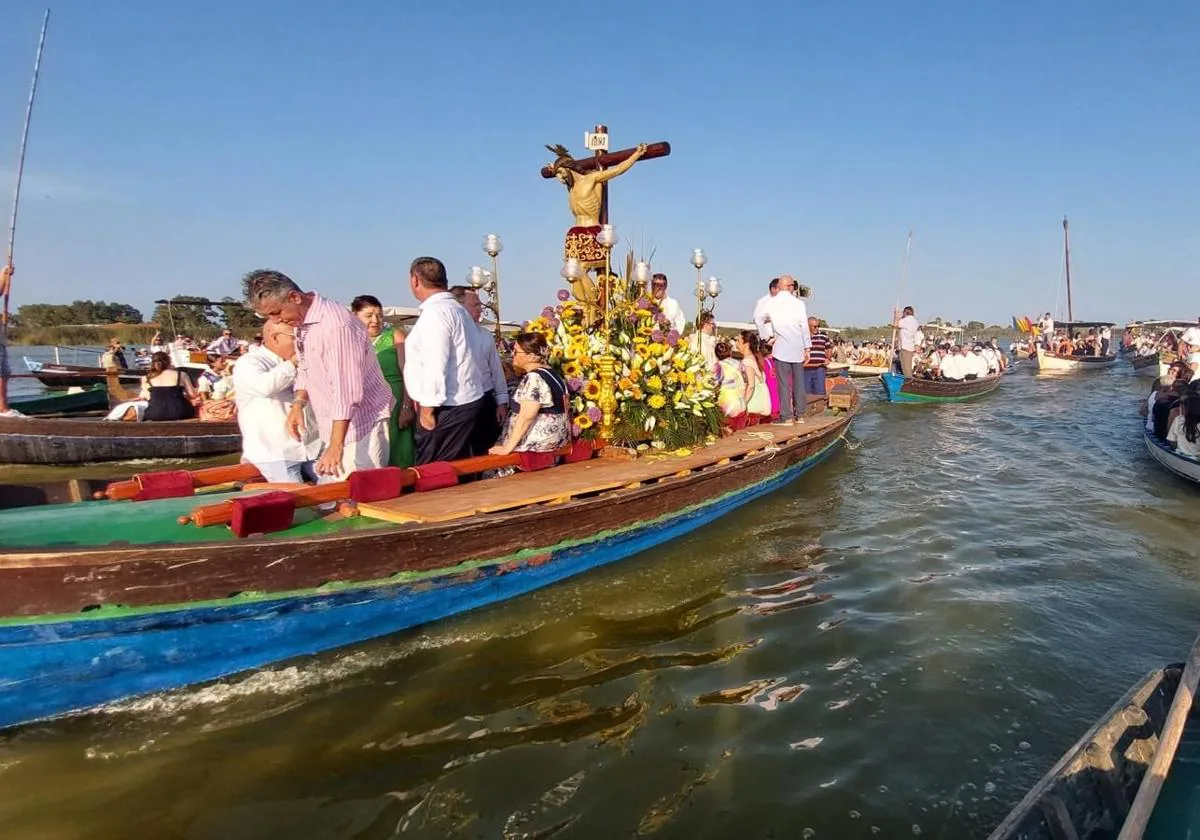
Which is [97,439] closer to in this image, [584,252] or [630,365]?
[584,252]

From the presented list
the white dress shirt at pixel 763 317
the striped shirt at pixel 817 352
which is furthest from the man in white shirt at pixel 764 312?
the striped shirt at pixel 817 352

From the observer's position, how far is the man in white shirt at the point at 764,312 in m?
9.10

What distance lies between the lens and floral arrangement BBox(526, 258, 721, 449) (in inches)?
241

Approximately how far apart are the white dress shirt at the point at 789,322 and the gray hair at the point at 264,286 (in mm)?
6693

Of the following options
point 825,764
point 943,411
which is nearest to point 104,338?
point 943,411

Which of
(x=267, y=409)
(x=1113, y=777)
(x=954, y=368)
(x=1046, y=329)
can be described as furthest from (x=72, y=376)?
(x=1046, y=329)

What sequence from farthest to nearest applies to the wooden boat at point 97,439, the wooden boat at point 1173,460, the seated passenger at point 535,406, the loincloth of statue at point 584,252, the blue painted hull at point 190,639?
the wooden boat at point 97,439
the wooden boat at point 1173,460
the loincloth of statue at point 584,252
the seated passenger at point 535,406
the blue painted hull at point 190,639

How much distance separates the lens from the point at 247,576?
3207 mm

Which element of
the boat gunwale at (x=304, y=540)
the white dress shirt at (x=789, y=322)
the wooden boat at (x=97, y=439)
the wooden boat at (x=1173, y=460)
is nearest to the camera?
the boat gunwale at (x=304, y=540)

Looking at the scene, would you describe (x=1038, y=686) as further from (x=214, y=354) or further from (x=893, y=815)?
(x=214, y=354)

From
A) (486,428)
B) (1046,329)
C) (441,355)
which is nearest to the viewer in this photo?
(441,355)

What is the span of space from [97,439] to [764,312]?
1130 centimetres

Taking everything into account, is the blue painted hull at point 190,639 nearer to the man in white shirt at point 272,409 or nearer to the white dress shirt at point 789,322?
the man in white shirt at point 272,409

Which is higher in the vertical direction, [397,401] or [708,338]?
[708,338]
